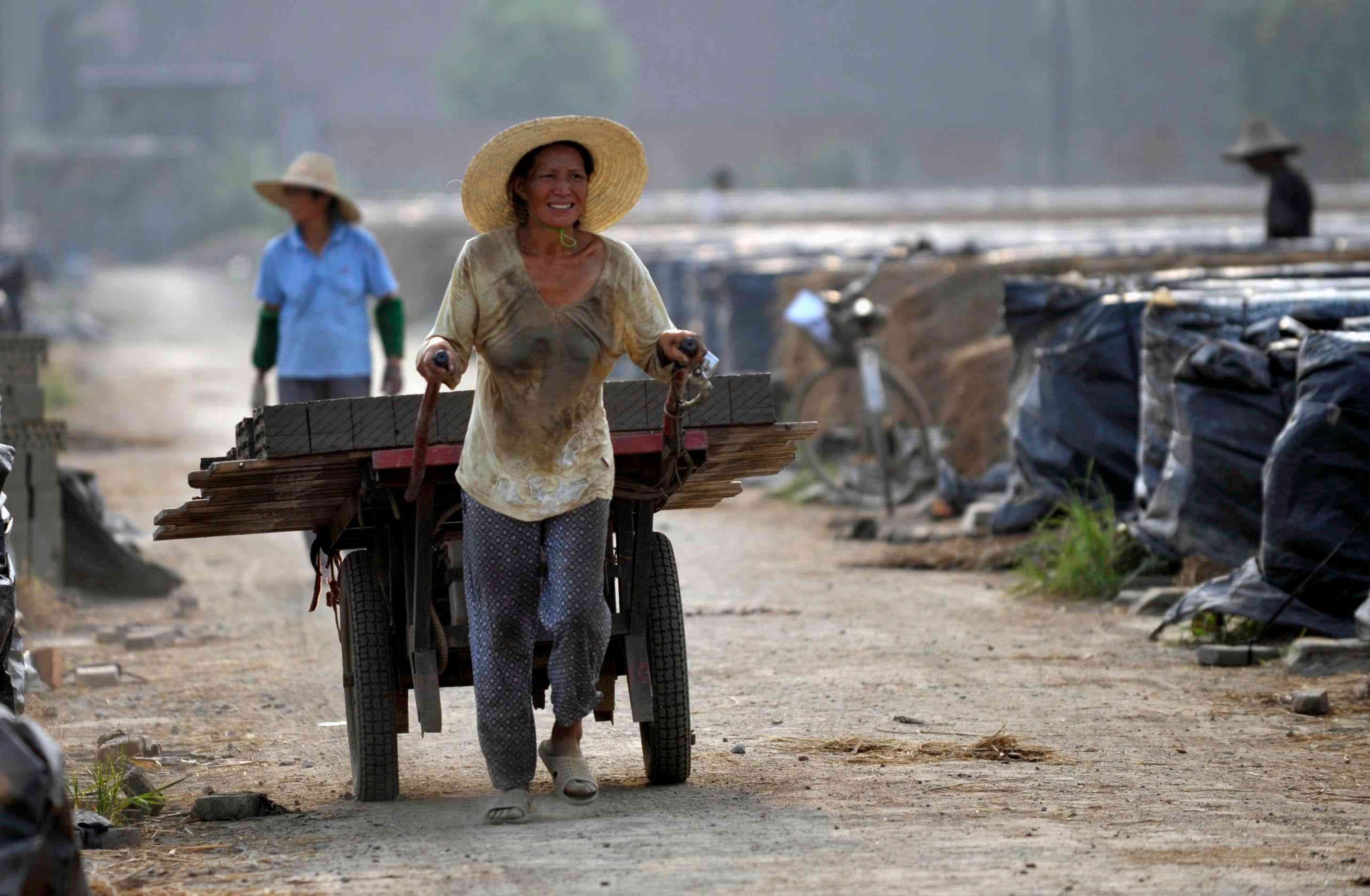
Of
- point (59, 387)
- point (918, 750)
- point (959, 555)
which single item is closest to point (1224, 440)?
point (959, 555)

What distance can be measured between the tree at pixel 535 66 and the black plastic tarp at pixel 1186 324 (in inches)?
2682

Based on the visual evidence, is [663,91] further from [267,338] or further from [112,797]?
[112,797]

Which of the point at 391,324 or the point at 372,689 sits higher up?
the point at 391,324

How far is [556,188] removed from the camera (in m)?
5.01

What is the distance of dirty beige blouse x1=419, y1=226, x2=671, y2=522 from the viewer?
496cm

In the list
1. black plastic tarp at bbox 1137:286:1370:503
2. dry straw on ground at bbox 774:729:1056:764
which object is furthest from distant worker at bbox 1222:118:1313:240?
dry straw on ground at bbox 774:729:1056:764

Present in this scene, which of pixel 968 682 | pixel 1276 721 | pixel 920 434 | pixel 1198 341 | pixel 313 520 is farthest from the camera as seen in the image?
pixel 920 434

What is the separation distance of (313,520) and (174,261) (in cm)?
5721

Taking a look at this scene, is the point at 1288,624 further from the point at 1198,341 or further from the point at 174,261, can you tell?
the point at 174,261

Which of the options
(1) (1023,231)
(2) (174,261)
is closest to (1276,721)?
(1) (1023,231)

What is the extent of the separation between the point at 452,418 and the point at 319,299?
12.5 ft

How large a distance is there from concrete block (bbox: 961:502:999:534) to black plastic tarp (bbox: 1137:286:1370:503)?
1.77 meters

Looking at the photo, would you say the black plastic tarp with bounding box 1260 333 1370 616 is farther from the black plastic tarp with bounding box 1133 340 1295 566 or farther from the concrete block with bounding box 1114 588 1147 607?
the concrete block with bounding box 1114 588 1147 607

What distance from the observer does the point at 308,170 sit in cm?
897
